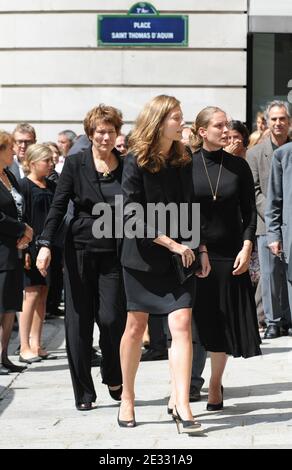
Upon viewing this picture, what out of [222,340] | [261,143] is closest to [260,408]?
[222,340]

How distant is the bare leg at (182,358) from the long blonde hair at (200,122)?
→ 4.35 feet

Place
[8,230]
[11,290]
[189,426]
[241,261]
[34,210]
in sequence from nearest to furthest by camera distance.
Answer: [189,426] → [241,261] → [8,230] → [11,290] → [34,210]

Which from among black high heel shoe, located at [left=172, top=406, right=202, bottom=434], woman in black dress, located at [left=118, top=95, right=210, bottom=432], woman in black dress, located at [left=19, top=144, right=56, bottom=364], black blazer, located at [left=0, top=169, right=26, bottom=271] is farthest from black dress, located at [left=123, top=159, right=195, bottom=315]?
woman in black dress, located at [left=19, top=144, right=56, bottom=364]

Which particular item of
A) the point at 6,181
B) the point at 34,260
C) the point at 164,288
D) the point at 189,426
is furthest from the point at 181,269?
the point at 34,260

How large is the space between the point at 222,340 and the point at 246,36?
9446 millimetres

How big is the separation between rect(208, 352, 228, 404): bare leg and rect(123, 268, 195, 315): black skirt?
780 millimetres

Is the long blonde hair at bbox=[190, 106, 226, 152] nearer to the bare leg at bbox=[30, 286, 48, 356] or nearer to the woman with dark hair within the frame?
the woman with dark hair

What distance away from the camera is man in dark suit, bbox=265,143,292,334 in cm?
870

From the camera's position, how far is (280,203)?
902cm

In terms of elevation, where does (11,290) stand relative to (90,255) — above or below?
below

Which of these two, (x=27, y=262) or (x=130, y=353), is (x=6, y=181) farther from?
(x=130, y=353)

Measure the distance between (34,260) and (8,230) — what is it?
1.25 m

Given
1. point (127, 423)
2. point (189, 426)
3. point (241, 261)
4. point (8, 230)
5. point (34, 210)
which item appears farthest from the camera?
point (34, 210)

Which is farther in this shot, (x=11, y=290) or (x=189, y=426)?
(x=11, y=290)
